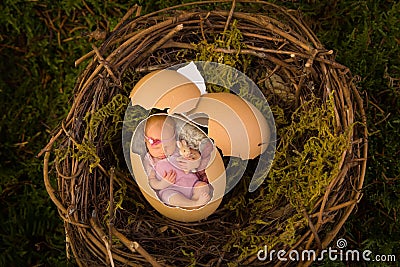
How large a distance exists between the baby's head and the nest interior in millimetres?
92

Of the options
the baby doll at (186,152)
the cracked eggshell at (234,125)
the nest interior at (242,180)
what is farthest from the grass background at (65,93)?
the baby doll at (186,152)

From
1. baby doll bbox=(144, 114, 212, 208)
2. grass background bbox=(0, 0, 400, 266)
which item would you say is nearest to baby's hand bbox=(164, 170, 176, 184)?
baby doll bbox=(144, 114, 212, 208)

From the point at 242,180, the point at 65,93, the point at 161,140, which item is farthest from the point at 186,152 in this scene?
the point at 65,93

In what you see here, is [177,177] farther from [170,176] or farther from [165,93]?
[165,93]

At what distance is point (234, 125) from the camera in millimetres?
1406

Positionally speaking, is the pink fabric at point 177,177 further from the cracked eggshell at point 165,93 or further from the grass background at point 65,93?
the grass background at point 65,93

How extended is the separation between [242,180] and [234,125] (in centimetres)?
18

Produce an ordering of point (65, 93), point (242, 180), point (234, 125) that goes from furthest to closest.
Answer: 1. point (65, 93)
2. point (242, 180)
3. point (234, 125)

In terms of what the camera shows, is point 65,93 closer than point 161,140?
No

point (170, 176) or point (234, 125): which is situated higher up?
point (234, 125)

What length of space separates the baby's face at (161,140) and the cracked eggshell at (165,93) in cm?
4

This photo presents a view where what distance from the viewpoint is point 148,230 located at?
147 cm

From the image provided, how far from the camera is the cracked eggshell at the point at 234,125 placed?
1408 mm

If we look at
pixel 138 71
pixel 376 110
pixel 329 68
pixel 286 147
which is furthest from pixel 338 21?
pixel 138 71
